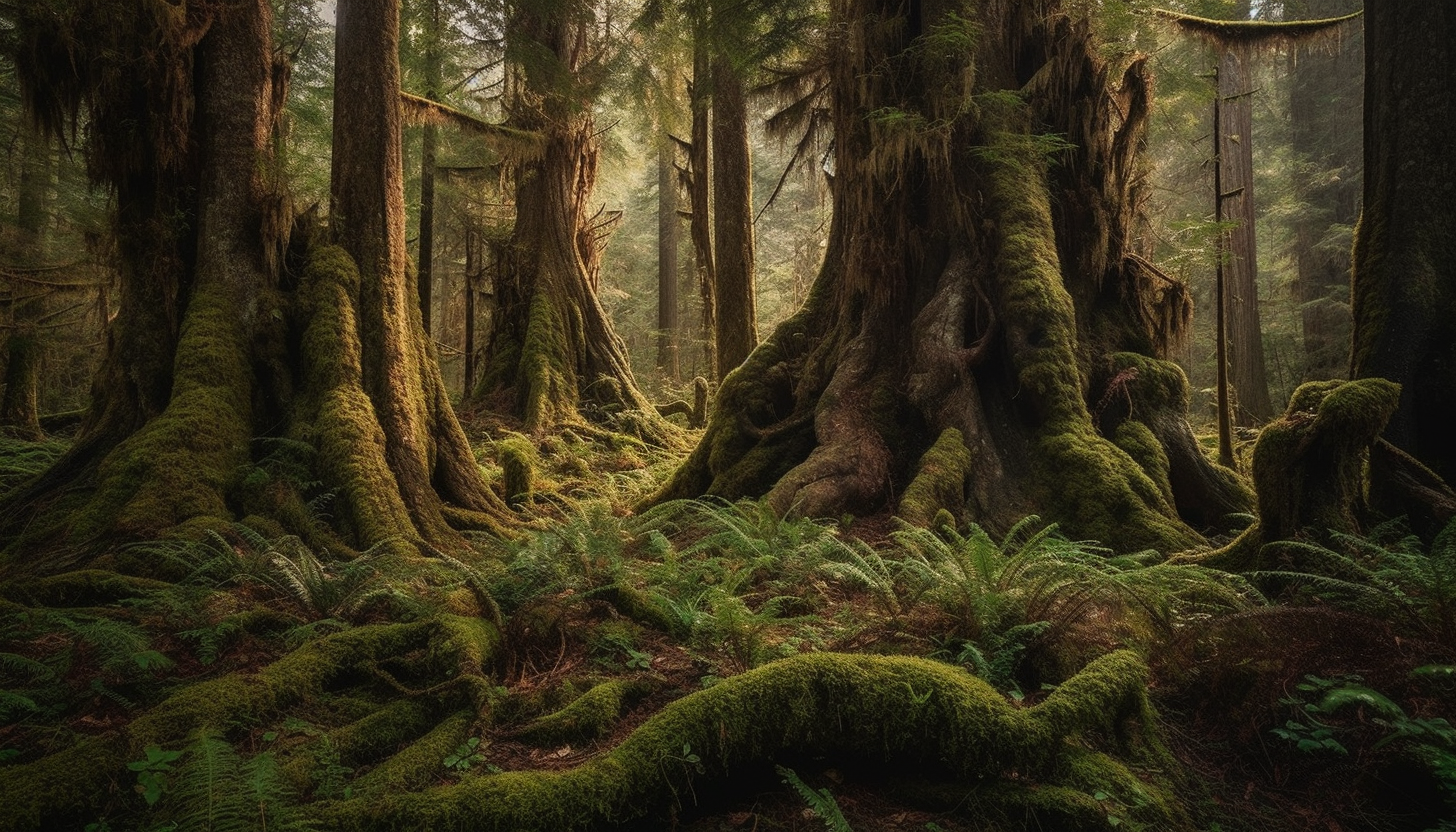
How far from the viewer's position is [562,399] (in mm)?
13141

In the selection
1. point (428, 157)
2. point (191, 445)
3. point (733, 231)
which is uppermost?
point (428, 157)

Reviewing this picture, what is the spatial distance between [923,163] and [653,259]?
90.5 feet

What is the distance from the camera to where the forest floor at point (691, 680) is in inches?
94.2

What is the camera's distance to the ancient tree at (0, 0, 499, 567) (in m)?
5.61

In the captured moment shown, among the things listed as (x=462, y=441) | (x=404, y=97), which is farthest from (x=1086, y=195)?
(x=404, y=97)

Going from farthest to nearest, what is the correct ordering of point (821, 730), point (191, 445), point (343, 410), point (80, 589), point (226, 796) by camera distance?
1. point (343, 410)
2. point (191, 445)
3. point (80, 589)
4. point (821, 730)
5. point (226, 796)

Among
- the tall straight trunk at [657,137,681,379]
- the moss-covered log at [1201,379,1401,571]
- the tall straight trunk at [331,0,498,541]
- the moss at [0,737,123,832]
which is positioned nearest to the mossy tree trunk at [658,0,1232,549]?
the moss-covered log at [1201,379,1401,571]

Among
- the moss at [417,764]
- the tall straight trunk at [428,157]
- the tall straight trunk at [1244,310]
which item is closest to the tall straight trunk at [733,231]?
the tall straight trunk at [428,157]

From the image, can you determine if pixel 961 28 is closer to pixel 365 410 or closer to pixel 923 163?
pixel 923 163

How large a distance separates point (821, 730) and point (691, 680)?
3.08ft

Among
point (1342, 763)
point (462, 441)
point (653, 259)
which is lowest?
point (1342, 763)

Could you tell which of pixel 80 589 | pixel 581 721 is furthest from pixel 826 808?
pixel 80 589

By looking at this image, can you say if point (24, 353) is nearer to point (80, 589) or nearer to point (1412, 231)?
point (80, 589)

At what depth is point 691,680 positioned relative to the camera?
335 cm
